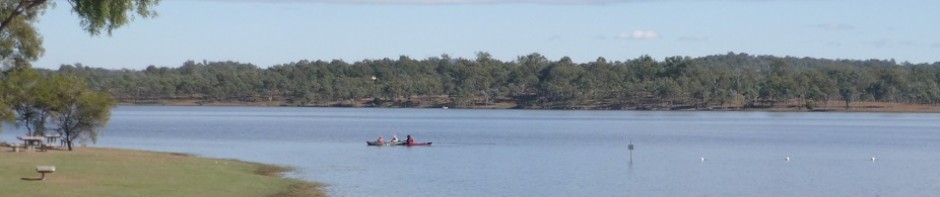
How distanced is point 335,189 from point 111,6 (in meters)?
14.2

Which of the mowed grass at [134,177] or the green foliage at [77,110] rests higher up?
the green foliage at [77,110]

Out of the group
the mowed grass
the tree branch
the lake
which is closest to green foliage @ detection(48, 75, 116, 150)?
the mowed grass

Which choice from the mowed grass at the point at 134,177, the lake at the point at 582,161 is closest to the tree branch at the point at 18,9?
the mowed grass at the point at 134,177

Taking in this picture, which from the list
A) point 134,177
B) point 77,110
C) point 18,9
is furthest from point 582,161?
point 18,9

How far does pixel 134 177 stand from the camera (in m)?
40.0

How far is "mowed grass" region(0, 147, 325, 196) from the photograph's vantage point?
116 ft

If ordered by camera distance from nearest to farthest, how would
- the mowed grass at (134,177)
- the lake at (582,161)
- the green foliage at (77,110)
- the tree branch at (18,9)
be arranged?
1. the tree branch at (18,9)
2. the mowed grass at (134,177)
3. the lake at (582,161)
4. the green foliage at (77,110)

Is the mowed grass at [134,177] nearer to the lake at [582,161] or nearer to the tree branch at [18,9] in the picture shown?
the lake at [582,161]

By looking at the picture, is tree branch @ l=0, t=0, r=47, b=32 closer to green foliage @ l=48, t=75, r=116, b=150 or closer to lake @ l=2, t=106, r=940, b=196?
lake @ l=2, t=106, r=940, b=196

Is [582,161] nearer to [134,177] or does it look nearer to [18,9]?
[134,177]

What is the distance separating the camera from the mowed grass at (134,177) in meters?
→ 35.2

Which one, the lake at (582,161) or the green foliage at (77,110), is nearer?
the lake at (582,161)

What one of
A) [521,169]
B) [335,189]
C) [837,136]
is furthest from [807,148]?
[335,189]

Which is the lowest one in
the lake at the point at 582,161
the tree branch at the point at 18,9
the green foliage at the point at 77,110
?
the lake at the point at 582,161
